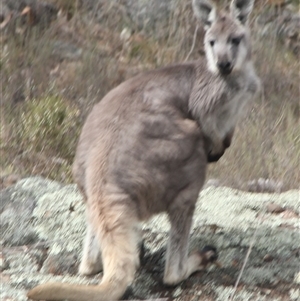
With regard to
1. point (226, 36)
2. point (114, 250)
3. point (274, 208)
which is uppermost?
point (226, 36)

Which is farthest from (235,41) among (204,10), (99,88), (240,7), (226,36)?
(99,88)

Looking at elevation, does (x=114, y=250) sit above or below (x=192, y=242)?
above

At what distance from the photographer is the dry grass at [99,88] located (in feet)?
20.4

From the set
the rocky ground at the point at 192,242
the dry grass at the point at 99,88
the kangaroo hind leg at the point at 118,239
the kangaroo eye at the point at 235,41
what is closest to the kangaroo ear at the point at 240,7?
the kangaroo eye at the point at 235,41

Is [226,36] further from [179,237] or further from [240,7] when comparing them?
[179,237]

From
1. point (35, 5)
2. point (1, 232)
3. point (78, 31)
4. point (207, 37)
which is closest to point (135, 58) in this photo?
point (78, 31)

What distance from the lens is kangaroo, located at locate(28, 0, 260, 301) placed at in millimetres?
3850

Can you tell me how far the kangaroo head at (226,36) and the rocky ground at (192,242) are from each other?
35.8 inches

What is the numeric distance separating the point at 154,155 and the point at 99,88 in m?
3.31

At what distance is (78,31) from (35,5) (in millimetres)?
600

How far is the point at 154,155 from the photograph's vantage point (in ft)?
13.2

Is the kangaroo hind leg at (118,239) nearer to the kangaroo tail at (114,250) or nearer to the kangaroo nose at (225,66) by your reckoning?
the kangaroo tail at (114,250)

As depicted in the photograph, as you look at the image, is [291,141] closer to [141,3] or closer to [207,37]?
[207,37]

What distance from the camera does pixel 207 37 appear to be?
481cm
